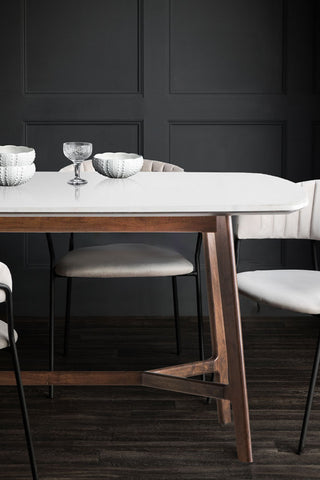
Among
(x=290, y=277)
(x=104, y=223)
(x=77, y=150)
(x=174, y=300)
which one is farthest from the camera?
(x=174, y=300)

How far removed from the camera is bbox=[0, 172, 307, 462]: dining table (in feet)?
6.52

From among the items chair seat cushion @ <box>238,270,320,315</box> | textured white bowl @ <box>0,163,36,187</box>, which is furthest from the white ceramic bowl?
chair seat cushion @ <box>238,270,320,315</box>

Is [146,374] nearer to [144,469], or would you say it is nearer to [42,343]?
[144,469]

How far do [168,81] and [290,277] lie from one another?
1467 millimetres

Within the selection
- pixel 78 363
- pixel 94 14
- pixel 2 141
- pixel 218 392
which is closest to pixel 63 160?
pixel 2 141

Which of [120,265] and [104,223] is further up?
[104,223]

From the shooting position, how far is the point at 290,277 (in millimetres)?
2652

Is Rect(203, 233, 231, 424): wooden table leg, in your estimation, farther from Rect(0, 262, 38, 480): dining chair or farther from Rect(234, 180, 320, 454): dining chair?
Rect(0, 262, 38, 480): dining chair

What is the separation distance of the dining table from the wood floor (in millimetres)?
120

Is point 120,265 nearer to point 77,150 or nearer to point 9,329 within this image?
point 77,150

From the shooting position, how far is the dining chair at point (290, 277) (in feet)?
7.56

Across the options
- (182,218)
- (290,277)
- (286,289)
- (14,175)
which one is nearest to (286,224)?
(290,277)

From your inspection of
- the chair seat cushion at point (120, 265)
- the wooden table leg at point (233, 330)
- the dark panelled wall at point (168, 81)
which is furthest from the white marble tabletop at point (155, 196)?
the dark panelled wall at point (168, 81)

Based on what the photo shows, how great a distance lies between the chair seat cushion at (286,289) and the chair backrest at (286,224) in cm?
16
